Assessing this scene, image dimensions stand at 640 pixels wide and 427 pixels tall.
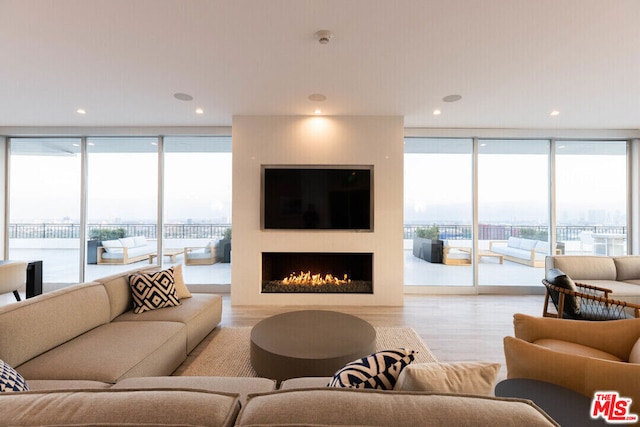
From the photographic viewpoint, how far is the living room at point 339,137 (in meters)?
2.16

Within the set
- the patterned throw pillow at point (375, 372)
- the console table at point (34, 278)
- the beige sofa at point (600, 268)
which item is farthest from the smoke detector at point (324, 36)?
the console table at point (34, 278)

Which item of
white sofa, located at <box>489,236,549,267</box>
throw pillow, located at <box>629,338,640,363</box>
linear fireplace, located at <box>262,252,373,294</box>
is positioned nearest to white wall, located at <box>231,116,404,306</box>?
linear fireplace, located at <box>262,252,373,294</box>

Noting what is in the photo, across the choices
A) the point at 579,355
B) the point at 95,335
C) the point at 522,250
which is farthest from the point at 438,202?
the point at 95,335

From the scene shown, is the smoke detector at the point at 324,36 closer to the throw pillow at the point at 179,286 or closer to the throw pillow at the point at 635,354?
the throw pillow at the point at 179,286

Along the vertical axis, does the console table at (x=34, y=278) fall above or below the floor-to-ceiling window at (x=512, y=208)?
below

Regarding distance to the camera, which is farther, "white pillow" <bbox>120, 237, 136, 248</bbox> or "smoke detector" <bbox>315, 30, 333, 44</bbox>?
"white pillow" <bbox>120, 237, 136, 248</bbox>

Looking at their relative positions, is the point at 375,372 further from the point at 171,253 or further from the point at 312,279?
the point at 171,253

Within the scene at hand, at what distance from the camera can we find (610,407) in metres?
1.01

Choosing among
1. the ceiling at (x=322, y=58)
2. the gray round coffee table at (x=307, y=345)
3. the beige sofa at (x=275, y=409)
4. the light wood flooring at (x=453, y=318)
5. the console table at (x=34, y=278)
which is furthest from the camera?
the console table at (x=34, y=278)

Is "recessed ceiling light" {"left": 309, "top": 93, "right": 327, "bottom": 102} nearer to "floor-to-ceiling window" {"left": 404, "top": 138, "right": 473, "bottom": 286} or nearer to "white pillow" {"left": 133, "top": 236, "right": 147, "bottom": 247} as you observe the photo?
"floor-to-ceiling window" {"left": 404, "top": 138, "right": 473, "bottom": 286}

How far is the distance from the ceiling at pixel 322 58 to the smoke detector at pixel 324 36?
33 mm

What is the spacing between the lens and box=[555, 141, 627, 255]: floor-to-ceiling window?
4.64m

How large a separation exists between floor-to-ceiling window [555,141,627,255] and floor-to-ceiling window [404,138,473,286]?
1509mm

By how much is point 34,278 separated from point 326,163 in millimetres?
3928
